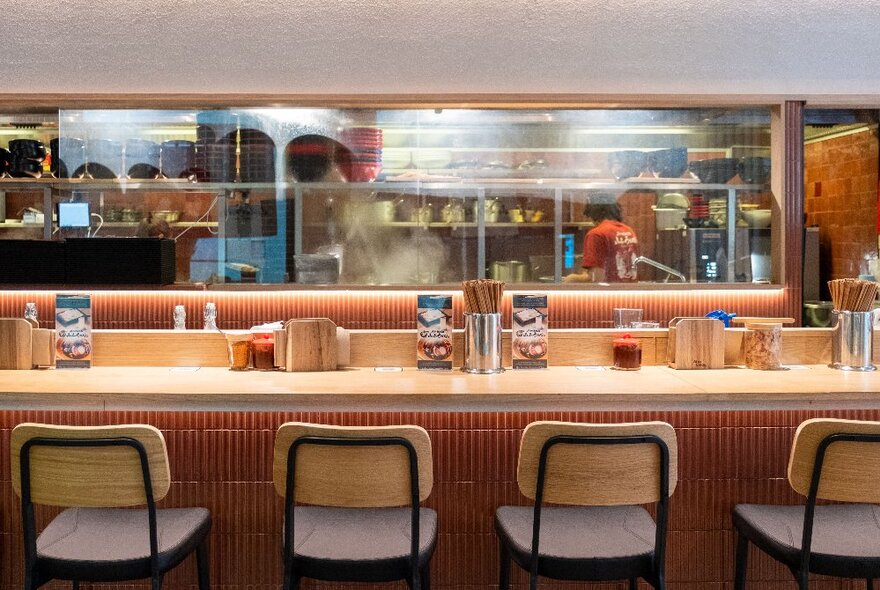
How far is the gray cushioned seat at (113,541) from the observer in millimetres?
2330

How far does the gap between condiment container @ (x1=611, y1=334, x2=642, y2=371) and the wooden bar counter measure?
0.19 meters

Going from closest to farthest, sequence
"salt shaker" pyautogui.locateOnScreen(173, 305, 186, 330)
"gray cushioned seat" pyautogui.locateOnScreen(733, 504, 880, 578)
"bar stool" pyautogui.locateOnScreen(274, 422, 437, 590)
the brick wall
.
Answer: "bar stool" pyautogui.locateOnScreen(274, 422, 437, 590)
"gray cushioned seat" pyautogui.locateOnScreen(733, 504, 880, 578)
"salt shaker" pyautogui.locateOnScreen(173, 305, 186, 330)
the brick wall

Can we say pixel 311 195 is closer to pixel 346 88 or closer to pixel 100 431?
pixel 346 88

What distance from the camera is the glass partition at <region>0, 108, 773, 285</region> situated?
517cm

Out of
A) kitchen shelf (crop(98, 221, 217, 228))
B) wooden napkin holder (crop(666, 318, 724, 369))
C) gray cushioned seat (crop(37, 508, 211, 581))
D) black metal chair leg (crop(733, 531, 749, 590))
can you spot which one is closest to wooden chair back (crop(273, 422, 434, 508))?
gray cushioned seat (crop(37, 508, 211, 581))

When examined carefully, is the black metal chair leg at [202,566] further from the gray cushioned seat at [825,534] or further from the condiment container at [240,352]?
the gray cushioned seat at [825,534]

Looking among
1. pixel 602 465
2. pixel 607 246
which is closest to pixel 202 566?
pixel 602 465

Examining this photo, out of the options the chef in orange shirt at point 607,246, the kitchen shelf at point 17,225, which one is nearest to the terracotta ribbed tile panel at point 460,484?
the chef in orange shirt at point 607,246

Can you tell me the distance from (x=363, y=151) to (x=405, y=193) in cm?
34

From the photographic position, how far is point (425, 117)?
16.9ft

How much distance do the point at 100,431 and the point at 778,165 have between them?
3990 millimetres

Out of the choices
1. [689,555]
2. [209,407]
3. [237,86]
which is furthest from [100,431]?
[237,86]

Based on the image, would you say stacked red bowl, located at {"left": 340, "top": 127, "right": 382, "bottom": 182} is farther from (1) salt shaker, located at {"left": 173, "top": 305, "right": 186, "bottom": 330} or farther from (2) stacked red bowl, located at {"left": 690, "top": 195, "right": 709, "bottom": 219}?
(2) stacked red bowl, located at {"left": 690, "top": 195, "right": 709, "bottom": 219}

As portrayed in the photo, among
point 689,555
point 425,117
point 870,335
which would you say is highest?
point 425,117
